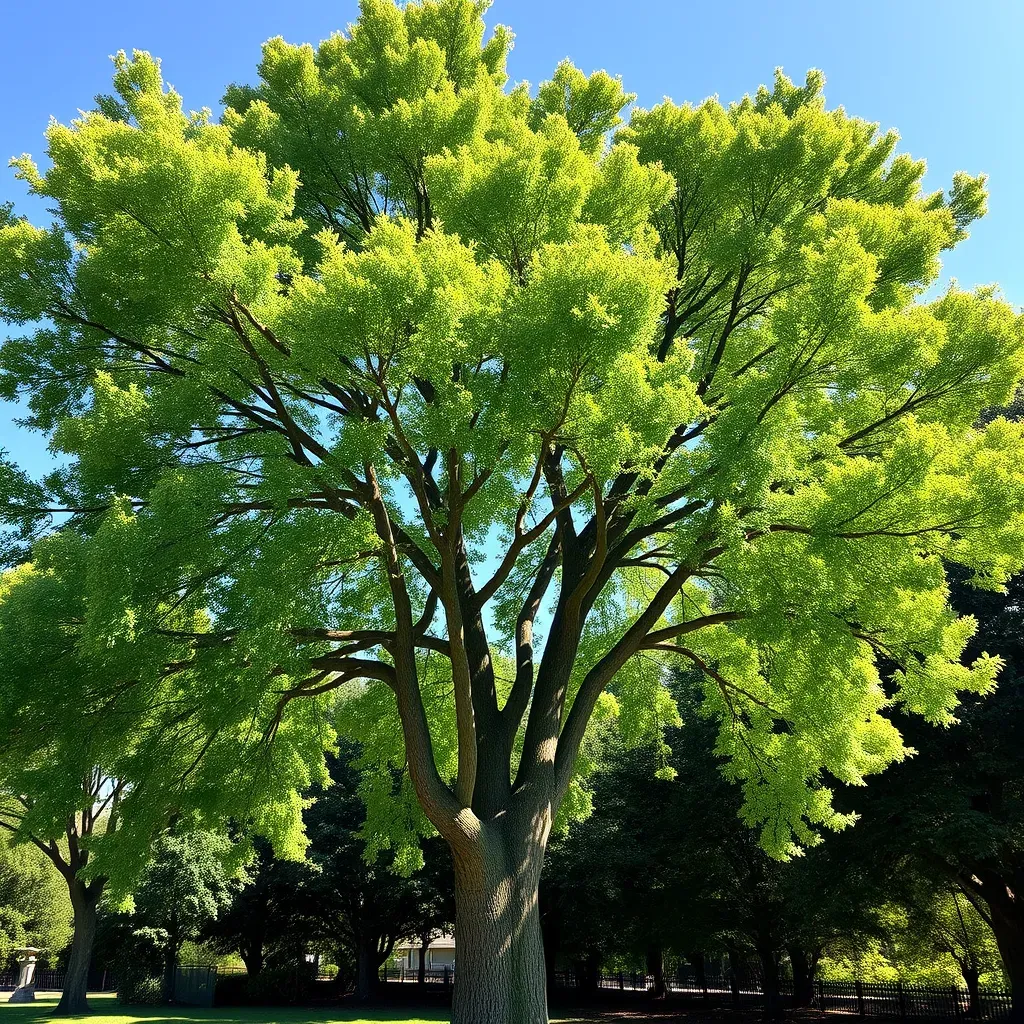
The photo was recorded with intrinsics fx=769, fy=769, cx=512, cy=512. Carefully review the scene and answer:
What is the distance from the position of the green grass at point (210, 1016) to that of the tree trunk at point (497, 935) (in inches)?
575

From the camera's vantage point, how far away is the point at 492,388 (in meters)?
7.32

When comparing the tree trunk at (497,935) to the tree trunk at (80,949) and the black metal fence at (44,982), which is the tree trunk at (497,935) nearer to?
the tree trunk at (80,949)

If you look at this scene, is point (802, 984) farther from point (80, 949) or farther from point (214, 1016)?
point (80, 949)

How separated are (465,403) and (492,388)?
0.58m

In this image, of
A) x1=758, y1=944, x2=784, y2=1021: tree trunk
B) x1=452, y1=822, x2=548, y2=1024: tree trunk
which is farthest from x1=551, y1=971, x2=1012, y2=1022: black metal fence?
x1=452, y1=822, x2=548, y2=1024: tree trunk

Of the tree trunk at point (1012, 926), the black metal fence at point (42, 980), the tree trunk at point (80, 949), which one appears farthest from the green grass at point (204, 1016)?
the black metal fence at point (42, 980)

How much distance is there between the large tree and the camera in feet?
22.0

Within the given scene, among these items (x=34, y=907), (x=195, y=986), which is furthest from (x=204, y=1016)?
(x=34, y=907)

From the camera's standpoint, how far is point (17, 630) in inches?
289

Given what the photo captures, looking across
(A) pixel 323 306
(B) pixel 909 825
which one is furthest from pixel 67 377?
(B) pixel 909 825

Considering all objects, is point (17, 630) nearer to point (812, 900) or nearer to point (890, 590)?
point (890, 590)

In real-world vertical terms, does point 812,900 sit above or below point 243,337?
below

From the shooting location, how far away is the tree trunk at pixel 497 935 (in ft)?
24.7

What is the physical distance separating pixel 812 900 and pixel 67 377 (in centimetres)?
1641
